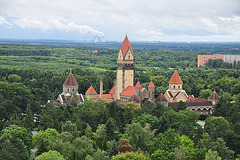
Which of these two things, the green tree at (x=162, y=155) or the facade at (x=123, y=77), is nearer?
the green tree at (x=162, y=155)

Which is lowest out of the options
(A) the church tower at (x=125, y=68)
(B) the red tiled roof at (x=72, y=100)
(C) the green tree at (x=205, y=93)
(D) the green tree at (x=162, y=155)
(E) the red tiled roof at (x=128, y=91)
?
(C) the green tree at (x=205, y=93)

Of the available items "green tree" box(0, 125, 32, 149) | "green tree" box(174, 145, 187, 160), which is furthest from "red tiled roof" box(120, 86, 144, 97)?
"green tree" box(174, 145, 187, 160)

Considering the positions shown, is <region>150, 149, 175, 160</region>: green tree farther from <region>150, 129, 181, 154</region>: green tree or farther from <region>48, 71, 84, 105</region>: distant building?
<region>48, 71, 84, 105</region>: distant building

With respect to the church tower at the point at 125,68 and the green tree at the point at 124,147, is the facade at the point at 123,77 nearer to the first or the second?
the church tower at the point at 125,68

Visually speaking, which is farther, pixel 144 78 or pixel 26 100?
pixel 144 78

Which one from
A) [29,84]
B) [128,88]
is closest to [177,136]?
[128,88]

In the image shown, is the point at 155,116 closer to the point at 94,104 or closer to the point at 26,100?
the point at 94,104

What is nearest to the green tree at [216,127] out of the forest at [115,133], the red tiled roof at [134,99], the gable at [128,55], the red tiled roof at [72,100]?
the forest at [115,133]

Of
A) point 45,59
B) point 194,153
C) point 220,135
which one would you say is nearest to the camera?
point 194,153
